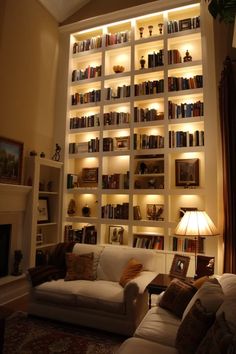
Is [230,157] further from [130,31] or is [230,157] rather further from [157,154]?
[130,31]

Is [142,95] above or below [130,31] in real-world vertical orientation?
below

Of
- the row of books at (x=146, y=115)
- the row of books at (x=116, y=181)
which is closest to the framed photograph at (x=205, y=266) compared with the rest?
the row of books at (x=116, y=181)

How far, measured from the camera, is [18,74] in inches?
180

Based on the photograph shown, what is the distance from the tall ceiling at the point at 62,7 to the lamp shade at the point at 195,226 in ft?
15.4

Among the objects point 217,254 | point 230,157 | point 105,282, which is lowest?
point 105,282

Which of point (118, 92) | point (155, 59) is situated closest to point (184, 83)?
point (155, 59)

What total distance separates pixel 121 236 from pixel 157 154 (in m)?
1.54

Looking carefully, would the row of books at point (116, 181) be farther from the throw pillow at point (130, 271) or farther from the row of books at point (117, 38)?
the row of books at point (117, 38)

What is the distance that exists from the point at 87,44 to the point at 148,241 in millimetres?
3923

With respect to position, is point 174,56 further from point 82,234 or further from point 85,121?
point 82,234

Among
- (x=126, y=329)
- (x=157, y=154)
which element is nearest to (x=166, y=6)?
(x=157, y=154)

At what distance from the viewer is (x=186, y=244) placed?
4184mm

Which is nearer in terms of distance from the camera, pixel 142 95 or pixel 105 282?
pixel 105 282

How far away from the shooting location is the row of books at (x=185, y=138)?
427cm
